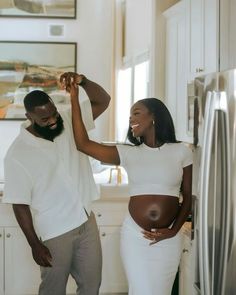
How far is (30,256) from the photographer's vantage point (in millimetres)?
3379

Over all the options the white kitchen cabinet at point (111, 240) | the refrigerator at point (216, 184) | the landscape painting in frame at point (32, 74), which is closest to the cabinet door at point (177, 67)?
the white kitchen cabinet at point (111, 240)

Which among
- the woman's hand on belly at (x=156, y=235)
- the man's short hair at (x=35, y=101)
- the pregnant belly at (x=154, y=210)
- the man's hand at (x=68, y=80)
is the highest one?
the man's hand at (x=68, y=80)

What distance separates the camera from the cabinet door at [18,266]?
334cm

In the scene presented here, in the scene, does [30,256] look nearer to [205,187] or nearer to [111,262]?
[111,262]

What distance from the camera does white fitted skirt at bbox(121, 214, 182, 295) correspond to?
1.98m

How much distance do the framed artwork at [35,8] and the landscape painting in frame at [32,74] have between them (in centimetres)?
32

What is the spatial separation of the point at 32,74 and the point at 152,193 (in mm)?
3688

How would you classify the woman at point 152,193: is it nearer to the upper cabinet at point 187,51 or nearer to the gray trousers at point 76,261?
the gray trousers at point 76,261

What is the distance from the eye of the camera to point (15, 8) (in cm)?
530

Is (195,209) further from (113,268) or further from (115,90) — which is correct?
(115,90)

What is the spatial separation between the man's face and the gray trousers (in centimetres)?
45

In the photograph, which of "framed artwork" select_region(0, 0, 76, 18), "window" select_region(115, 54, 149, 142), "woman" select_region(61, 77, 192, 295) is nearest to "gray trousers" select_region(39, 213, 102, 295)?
"woman" select_region(61, 77, 192, 295)

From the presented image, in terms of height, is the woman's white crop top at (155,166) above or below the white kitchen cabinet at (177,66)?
below

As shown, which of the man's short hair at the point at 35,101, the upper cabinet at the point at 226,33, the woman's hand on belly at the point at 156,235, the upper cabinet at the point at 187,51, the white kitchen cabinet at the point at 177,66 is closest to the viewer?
the woman's hand on belly at the point at 156,235
